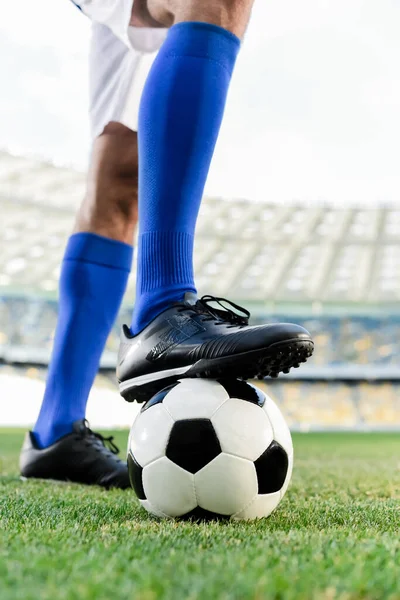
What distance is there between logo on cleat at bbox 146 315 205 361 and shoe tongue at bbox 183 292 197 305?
63mm

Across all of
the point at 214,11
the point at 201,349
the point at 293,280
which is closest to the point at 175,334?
the point at 201,349

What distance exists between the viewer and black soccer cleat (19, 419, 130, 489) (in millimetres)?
2020

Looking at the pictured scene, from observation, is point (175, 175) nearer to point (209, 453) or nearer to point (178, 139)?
point (178, 139)

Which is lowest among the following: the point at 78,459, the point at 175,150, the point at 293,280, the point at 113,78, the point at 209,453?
the point at 293,280

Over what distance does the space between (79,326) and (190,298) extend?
2.46ft

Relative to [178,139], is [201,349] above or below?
below

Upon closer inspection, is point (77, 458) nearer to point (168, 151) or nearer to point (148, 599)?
point (168, 151)

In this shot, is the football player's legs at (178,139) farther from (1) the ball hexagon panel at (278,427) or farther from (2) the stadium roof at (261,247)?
(2) the stadium roof at (261,247)

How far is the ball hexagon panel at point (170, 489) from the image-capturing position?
3.98ft

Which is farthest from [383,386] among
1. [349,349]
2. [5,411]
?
[5,411]

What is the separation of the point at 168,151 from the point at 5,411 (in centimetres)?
2251

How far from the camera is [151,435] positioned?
128cm

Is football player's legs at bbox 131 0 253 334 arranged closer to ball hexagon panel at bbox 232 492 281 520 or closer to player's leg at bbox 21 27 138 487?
ball hexagon panel at bbox 232 492 281 520

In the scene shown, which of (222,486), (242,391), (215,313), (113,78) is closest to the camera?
(222,486)
